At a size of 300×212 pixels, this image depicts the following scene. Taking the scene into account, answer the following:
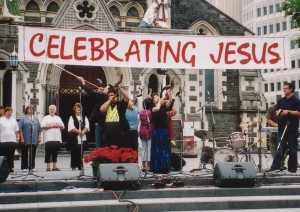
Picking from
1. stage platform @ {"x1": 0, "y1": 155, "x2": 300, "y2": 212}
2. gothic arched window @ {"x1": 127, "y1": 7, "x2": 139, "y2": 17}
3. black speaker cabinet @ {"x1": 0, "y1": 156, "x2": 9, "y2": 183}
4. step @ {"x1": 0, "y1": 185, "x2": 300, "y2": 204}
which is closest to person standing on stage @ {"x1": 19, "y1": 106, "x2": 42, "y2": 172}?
stage platform @ {"x1": 0, "y1": 155, "x2": 300, "y2": 212}

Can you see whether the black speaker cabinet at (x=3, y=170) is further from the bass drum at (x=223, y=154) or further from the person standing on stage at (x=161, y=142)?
the bass drum at (x=223, y=154)

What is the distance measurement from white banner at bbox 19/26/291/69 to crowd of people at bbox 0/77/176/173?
2.00 feet

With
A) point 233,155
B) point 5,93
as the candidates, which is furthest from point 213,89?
point 233,155

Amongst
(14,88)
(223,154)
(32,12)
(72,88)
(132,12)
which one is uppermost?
(132,12)

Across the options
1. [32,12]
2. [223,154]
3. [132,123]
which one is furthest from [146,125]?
[32,12]

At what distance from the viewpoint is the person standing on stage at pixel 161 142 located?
493 inches

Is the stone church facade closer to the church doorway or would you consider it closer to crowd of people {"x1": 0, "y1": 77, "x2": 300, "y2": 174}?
the church doorway

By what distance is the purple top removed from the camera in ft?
44.8

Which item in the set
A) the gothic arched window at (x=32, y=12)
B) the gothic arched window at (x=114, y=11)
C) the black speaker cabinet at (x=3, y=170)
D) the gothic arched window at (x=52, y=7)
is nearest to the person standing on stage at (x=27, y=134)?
the black speaker cabinet at (x=3, y=170)

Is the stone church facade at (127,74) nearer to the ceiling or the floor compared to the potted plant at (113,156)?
nearer to the ceiling

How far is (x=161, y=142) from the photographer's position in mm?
12555

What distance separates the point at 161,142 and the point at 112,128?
1.35 metres

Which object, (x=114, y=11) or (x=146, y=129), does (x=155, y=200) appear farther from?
(x=114, y=11)

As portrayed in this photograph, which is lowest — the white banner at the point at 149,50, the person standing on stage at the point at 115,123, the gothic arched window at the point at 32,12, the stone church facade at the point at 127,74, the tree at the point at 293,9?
the person standing on stage at the point at 115,123
